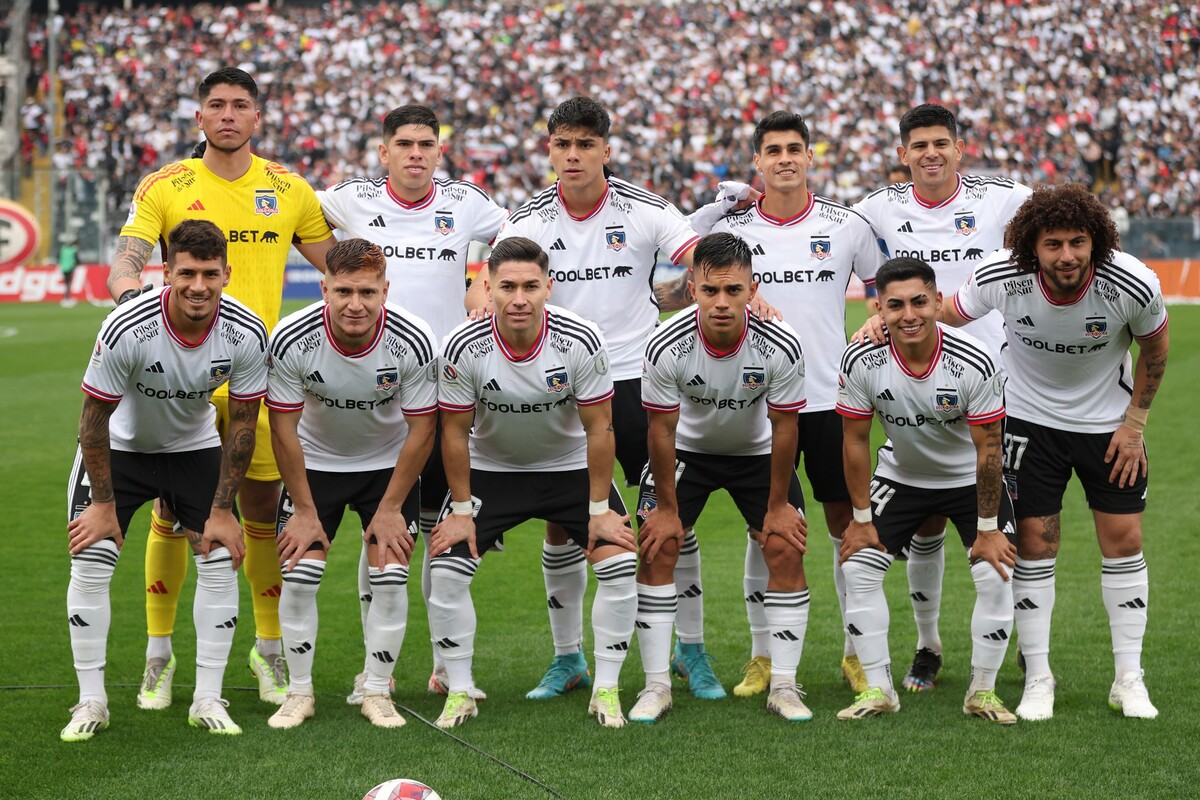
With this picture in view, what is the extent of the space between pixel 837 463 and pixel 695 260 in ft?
4.02

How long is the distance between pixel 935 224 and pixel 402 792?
11.7ft

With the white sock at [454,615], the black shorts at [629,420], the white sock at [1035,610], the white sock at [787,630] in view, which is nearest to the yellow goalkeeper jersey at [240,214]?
the white sock at [454,615]

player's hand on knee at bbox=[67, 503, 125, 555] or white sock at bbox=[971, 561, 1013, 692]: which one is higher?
player's hand on knee at bbox=[67, 503, 125, 555]

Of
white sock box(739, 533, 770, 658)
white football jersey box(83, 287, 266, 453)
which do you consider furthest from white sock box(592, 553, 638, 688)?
white football jersey box(83, 287, 266, 453)

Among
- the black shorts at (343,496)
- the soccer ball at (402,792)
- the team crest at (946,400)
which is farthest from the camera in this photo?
the black shorts at (343,496)

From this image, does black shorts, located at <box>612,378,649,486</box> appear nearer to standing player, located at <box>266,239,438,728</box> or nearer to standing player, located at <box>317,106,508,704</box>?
standing player, located at <box>317,106,508,704</box>

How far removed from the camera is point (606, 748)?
4984mm

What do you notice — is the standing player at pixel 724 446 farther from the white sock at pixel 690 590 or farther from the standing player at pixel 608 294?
the standing player at pixel 608 294

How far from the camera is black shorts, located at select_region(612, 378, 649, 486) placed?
599cm

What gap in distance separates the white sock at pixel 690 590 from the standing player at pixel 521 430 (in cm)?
57

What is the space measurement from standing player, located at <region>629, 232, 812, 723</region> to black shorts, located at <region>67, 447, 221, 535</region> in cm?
181

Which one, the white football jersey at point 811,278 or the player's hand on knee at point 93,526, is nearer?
the player's hand on knee at point 93,526

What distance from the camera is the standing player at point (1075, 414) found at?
17.2ft

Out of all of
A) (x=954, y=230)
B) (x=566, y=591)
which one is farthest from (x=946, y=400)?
(x=566, y=591)
